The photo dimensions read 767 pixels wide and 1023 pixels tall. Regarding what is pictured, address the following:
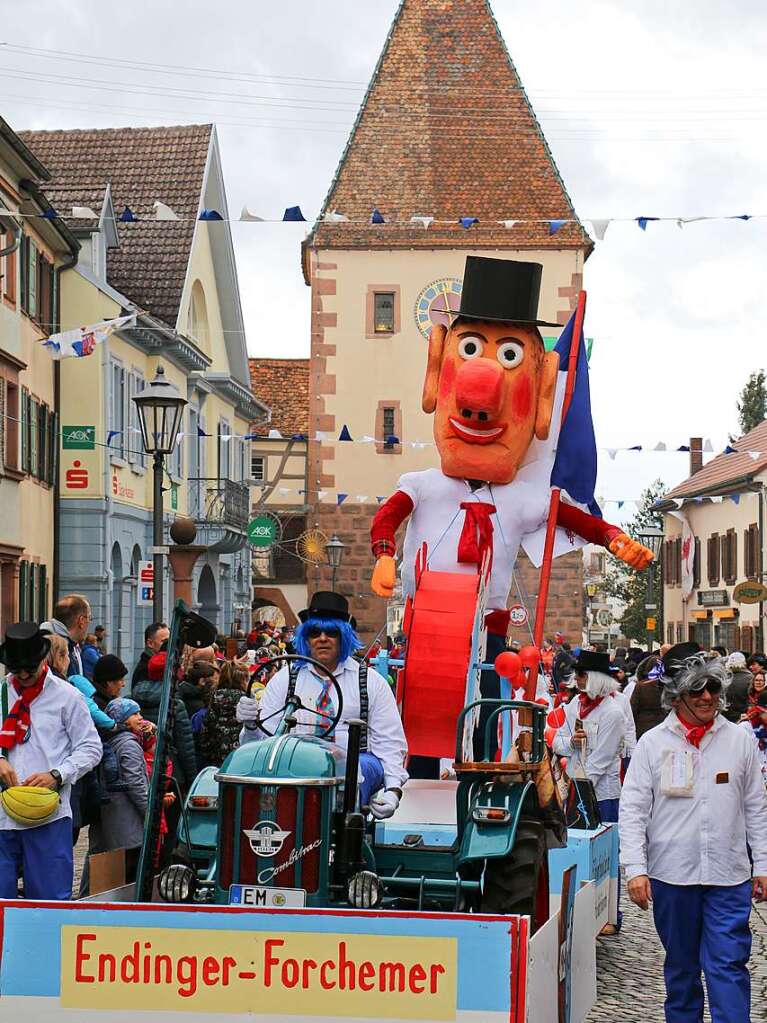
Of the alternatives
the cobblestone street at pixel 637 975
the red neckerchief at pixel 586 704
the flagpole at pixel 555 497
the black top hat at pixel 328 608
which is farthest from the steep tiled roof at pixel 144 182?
the black top hat at pixel 328 608

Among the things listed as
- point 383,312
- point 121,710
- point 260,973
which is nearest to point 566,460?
point 121,710

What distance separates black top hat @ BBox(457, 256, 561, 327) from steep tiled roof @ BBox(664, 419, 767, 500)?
127 feet

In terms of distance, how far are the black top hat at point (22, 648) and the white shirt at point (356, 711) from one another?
0.99 meters

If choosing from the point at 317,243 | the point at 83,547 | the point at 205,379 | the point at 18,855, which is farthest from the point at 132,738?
the point at 317,243

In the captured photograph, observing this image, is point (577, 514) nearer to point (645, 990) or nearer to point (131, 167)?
point (645, 990)

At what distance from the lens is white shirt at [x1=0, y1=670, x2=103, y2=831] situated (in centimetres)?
Answer: 789

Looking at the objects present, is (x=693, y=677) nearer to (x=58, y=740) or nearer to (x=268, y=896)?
(x=268, y=896)

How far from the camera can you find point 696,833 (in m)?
7.04

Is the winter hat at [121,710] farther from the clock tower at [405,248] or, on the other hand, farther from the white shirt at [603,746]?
the clock tower at [405,248]

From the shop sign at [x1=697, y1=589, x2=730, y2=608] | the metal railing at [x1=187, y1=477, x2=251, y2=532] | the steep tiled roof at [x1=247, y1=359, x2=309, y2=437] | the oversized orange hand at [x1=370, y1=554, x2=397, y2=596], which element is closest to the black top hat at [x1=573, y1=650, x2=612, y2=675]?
the oversized orange hand at [x1=370, y1=554, x2=397, y2=596]

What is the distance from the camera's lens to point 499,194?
41.9 m

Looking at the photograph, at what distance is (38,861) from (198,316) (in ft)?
102

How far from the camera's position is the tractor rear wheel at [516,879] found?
23.9 feet

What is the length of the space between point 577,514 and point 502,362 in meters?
1.04
